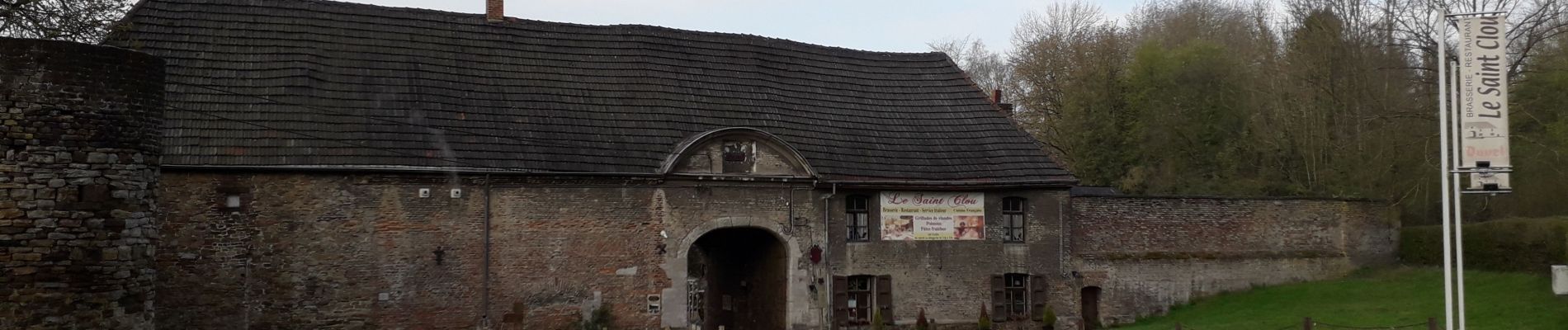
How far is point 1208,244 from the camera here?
27000 mm

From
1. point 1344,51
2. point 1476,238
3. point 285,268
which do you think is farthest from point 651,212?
point 1344,51

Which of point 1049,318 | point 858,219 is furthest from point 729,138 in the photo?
point 1049,318

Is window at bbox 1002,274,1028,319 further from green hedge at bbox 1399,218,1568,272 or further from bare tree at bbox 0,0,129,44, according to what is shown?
bare tree at bbox 0,0,129,44

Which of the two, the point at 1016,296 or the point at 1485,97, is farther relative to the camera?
the point at 1016,296

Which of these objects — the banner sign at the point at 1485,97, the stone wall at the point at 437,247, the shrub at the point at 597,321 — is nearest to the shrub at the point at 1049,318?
the stone wall at the point at 437,247

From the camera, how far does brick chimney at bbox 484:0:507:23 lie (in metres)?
24.1

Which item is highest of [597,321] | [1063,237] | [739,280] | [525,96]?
[525,96]

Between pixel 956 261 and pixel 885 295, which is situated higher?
pixel 956 261

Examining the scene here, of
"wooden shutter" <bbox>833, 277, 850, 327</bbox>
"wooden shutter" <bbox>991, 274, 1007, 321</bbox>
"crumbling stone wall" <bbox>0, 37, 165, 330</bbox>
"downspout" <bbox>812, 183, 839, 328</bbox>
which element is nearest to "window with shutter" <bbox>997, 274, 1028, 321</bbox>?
"wooden shutter" <bbox>991, 274, 1007, 321</bbox>

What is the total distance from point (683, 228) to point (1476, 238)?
49.2 feet

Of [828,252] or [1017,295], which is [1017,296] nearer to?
[1017,295]

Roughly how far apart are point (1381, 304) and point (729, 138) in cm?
1215

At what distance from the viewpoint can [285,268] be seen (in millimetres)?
19219

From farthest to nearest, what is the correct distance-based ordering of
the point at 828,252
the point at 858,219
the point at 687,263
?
the point at 858,219 → the point at 828,252 → the point at 687,263
